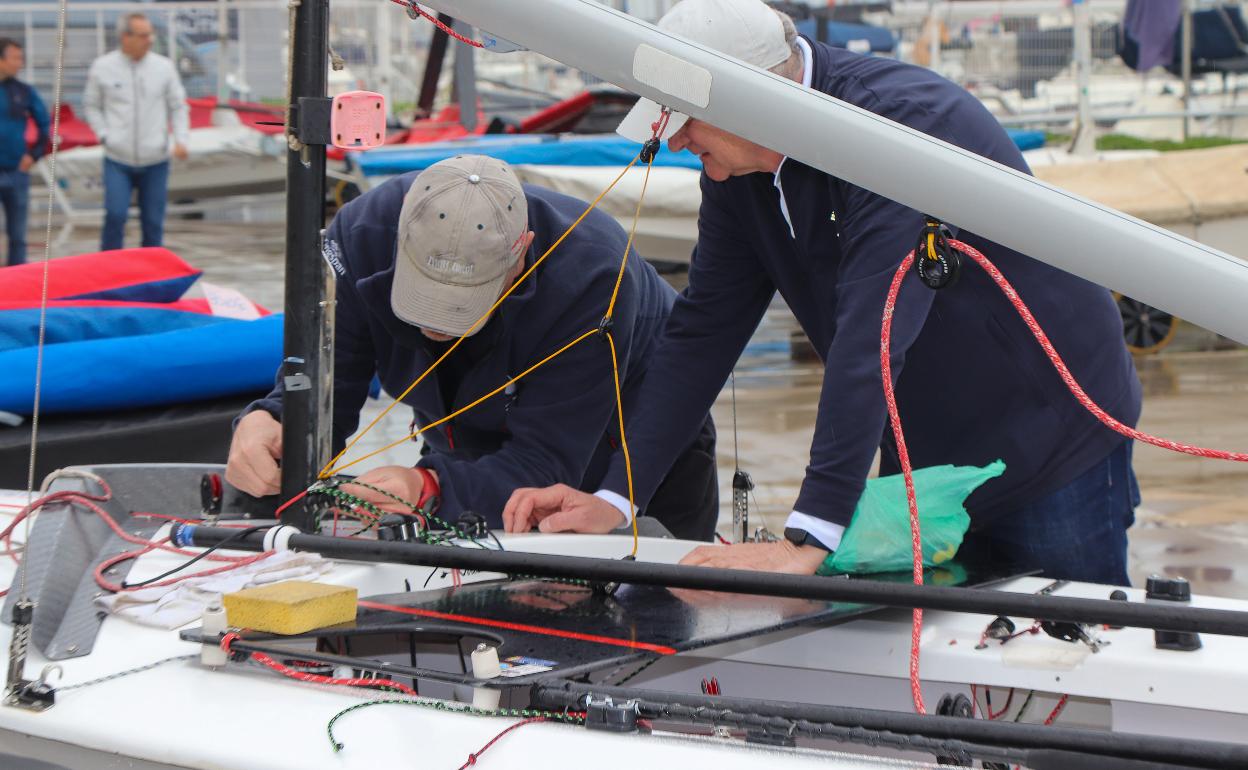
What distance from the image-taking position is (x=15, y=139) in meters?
7.50

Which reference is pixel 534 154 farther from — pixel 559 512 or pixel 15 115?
pixel 559 512

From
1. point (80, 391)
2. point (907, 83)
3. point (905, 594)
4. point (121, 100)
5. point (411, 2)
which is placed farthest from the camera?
point (121, 100)

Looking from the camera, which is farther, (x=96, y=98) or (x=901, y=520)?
(x=96, y=98)

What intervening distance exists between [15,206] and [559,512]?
254 inches

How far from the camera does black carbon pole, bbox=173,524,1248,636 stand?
138cm

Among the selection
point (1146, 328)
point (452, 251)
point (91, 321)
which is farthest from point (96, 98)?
point (452, 251)

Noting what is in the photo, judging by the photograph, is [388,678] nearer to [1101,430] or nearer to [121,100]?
[1101,430]

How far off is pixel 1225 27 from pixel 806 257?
10371mm

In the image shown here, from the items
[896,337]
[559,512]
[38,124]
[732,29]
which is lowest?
[559,512]

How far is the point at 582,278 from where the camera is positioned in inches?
93.3

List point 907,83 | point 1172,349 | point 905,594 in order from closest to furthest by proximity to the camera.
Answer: point 905,594, point 907,83, point 1172,349

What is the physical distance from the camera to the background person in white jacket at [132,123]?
790cm

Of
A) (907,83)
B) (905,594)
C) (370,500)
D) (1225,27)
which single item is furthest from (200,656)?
(1225,27)

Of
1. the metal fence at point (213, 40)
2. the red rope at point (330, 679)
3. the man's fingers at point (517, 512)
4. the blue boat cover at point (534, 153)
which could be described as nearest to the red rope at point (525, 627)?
the red rope at point (330, 679)
